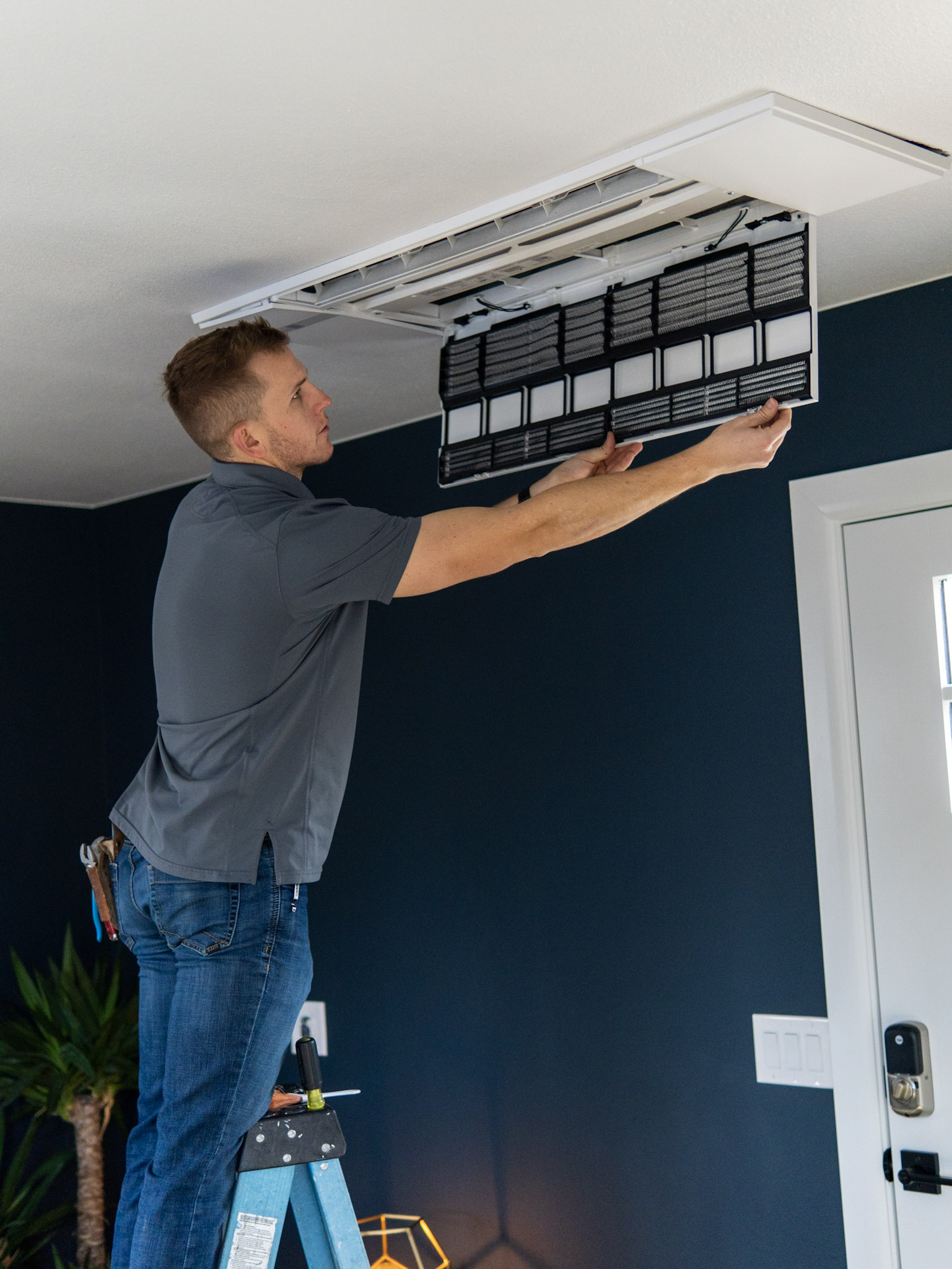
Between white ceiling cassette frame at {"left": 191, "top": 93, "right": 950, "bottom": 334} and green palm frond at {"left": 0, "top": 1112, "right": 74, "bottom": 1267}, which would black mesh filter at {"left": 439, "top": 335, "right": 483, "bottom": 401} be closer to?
white ceiling cassette frame at {"left": 191, "top": 93, "right": 950, "bottom": 334}

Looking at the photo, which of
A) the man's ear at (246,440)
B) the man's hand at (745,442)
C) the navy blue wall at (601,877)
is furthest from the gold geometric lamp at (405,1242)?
the man's hand at (745,442)

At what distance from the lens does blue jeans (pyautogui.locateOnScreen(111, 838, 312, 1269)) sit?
176 cm

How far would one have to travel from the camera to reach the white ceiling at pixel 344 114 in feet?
4.74

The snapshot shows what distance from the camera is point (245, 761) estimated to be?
71.9 inches

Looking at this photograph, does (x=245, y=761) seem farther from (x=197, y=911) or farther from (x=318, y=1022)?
(x=318, y=1022)

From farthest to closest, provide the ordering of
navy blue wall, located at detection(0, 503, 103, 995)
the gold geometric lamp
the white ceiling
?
navy blue wall, located at detection(0, 503, 103, 995) < the gold geometric lamp < the white ceiling

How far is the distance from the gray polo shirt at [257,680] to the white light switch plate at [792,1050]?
1.11 meters

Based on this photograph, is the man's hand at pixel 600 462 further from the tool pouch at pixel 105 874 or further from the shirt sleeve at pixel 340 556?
the tool pouch at pixel 105 874

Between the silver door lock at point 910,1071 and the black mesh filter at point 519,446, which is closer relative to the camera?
the black mesh filter at point 519,446

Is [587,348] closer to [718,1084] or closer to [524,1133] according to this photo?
[718,1084]

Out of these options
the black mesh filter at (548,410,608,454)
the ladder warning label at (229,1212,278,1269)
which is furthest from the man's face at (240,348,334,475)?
the ladder warning label at (229,1212,278,1269)

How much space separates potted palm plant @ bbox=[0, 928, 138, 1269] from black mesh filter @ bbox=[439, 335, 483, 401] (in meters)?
1.90

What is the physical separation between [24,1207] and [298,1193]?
1.83m

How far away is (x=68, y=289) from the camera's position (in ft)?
7.22
